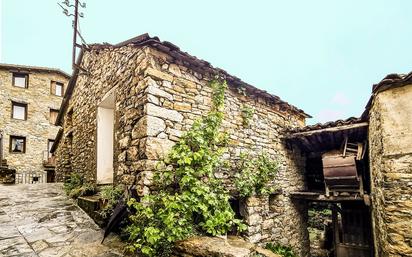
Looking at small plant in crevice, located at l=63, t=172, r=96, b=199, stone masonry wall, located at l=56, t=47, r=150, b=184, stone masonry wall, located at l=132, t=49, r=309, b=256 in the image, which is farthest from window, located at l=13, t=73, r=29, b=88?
stone masonry wall, located at l=132, t=49, r=309, b=256

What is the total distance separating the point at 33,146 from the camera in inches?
621

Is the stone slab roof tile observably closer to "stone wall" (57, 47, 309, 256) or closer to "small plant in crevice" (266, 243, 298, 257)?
"stone wall" (57, 47, 309, 256)

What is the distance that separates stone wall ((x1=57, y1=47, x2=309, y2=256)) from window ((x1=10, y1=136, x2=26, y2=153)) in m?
9.74

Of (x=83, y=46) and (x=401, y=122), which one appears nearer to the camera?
(x=401, y=122)

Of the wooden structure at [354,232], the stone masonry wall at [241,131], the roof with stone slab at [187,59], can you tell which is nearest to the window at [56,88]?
the roof with stone slab at [187,59]

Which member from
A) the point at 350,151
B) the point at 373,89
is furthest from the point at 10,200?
the point at 350,151

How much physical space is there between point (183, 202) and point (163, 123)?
1.21 meters

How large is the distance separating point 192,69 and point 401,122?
332cm

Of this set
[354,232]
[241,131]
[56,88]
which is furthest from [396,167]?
[56,88]

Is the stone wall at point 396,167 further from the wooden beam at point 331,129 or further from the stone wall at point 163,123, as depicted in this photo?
the stone wall at point 163,123

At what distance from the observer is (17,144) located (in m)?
15.4

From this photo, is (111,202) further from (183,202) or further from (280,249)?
(280,249)

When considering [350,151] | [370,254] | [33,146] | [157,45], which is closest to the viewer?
[157,45]

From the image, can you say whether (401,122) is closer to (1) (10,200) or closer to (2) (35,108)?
(1) (10,200)
